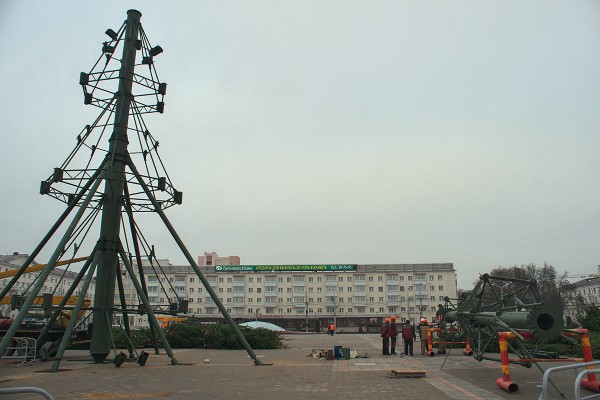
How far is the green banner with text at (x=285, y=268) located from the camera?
9731 centimetres

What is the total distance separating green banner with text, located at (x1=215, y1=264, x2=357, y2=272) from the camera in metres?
97.3

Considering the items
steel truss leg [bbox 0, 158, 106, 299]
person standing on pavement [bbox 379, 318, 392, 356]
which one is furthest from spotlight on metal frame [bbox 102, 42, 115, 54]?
person standing on pavement [bbox 379, 318, 392, 356]

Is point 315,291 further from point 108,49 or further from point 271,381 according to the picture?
point 271,381

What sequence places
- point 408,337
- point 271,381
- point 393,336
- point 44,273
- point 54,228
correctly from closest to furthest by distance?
point 271,381 → point 44,273 → point 54,228 → point 408,337 → point 393,336

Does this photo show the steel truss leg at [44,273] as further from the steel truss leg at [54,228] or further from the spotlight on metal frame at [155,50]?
the spotlight on metal frame at [155,50]

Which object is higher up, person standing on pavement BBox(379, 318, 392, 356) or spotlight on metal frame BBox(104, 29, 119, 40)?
spotlight on metal frame BBox(104, 29, 119, 40)

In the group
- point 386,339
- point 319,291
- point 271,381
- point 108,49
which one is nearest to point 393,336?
point 386,339

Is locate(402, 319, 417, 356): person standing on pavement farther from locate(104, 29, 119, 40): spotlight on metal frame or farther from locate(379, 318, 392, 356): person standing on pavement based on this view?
locate(104, 29, 119, 40): spotlight on metal frame

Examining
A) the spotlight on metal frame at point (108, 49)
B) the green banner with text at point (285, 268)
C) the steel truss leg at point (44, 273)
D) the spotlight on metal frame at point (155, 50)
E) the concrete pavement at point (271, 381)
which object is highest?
the spotlight on metal frame at point (155, 50)

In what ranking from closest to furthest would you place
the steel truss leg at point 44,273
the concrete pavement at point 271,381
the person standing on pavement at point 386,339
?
the concrete pavement at point 271,381
the steel truss leg at point 44,273
the person standing on pavement at point 386,339

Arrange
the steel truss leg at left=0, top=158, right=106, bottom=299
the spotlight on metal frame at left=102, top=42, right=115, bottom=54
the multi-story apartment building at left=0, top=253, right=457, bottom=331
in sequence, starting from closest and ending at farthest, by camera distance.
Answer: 1. the steel truss leg at left=0, top=158, right=106, bottom=299
2. the spotlight on metal frame at left=102, top=42, right=115, bottom=54
3. the multi-story apartment building at left=0, top=253, right=457, bottom=331

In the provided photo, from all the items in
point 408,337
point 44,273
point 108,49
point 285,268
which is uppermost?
point 108,49

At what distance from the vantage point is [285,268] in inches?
3871

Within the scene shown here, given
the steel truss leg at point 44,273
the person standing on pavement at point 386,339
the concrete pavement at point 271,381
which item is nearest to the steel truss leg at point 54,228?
the steel truss leg at point 44,273
